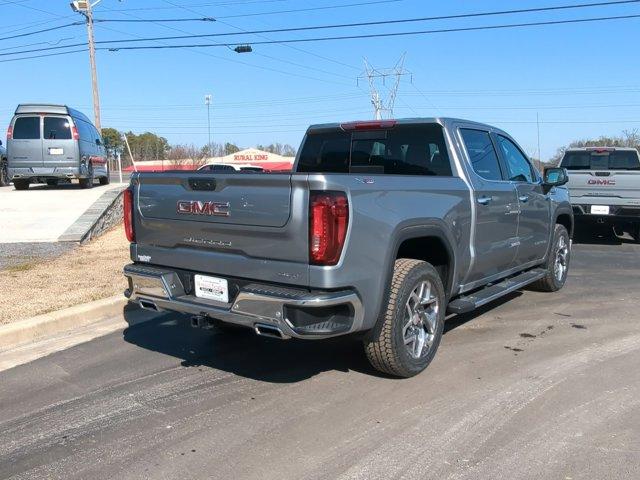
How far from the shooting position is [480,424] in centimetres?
373

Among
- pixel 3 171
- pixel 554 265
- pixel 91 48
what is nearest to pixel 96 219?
pixel 554 265

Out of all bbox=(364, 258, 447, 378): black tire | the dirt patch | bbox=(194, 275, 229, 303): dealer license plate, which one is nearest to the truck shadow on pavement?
bbox=(364, 258, 447, 378): black tire

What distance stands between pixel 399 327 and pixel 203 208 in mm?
1600

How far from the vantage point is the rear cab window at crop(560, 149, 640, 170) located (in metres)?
12.7

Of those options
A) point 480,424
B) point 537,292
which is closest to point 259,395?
point 480,424

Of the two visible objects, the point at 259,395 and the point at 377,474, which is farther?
the point at 259,395

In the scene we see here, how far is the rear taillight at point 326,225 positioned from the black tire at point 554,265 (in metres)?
4.15

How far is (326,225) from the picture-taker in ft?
12.0

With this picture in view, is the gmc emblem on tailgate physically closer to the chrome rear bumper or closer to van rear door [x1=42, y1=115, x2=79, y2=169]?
the chrome rear bumper

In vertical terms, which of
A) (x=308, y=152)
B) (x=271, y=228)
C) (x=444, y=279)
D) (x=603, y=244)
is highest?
(x=308, y=152)

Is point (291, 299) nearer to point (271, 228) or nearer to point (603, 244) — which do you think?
point (271, 228)

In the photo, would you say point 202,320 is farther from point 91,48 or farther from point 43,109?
point 91,48

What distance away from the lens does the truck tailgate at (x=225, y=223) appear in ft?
12.3

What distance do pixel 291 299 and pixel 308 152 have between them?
9.06 feet
